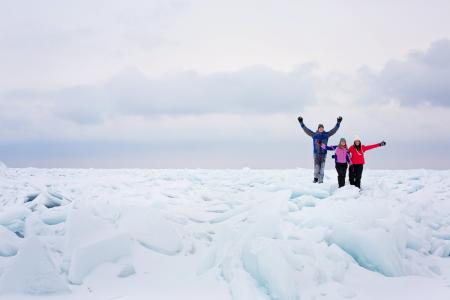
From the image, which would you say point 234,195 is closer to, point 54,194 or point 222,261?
point 54,194

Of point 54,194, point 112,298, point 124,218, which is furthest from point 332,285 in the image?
point 54,194

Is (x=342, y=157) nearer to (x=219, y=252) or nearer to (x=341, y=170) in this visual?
(x=341, y=170)

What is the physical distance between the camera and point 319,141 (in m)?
8.54

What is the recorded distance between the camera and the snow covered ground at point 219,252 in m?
4.15

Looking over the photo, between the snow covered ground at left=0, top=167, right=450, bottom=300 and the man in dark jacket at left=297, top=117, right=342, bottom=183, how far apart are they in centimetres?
160

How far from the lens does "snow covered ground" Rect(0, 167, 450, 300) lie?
163 inches

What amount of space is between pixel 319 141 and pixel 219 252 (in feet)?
14.0

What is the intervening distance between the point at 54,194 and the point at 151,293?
3.74 metres

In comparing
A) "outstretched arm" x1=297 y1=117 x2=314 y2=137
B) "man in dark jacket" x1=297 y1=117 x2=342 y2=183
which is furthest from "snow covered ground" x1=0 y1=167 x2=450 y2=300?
"outstretched arm" x1=297 y1=117 x2=314 y2=137

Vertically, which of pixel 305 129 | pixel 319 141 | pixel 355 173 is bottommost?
pixel 355 173

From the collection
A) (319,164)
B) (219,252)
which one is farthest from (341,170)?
(219,252)

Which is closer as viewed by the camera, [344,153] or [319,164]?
[344,153]

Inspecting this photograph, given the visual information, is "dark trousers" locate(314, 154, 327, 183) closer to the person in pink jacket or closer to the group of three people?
the group of three people

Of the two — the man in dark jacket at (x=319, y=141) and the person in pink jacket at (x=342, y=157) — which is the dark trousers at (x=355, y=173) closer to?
the person in pink jacket at (x=342, y=157)
